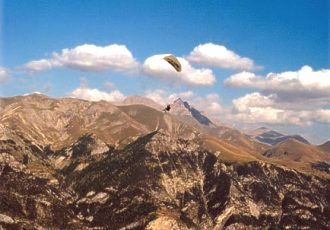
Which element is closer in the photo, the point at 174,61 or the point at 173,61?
Answer: the point at 174,61

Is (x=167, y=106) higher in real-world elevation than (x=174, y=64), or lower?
lower
